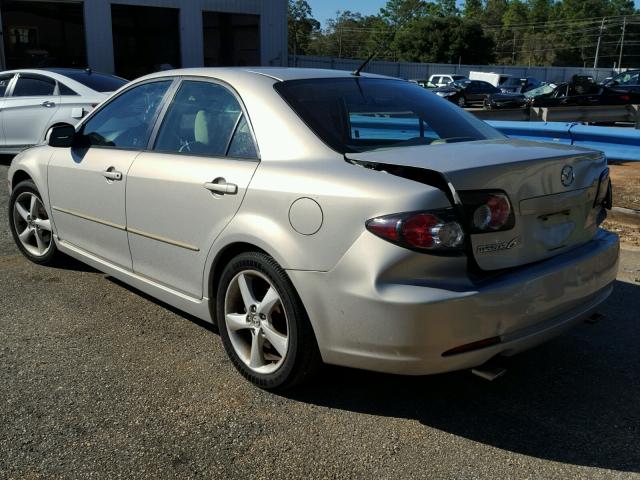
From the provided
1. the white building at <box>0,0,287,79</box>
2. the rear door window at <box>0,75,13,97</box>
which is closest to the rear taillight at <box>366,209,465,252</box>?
the rear door window at <box>0,75,13,97</box>

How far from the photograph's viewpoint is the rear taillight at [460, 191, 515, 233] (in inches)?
105

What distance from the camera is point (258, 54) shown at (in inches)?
1158

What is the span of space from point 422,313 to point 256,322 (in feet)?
3.19

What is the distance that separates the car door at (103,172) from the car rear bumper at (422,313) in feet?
5.57

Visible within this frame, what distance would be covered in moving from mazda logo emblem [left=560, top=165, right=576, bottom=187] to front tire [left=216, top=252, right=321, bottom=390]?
1368mm

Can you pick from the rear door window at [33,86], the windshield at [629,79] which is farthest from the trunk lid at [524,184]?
the windshield at [629,79]

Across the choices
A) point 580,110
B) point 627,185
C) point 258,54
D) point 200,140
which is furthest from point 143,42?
point 200,140

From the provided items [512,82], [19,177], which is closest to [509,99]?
[512,82]

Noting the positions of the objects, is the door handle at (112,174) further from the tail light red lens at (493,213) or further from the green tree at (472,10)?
the green tree at (472,10)

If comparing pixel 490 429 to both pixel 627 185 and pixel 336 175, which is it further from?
pixel 627 185

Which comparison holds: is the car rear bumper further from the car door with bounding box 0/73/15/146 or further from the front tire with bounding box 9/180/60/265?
the car door with bounding box 0/73/15/146

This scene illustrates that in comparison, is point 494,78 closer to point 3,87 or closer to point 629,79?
point 629,79

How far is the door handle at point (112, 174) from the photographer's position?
3950 mm

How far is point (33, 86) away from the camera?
33.3 feet
